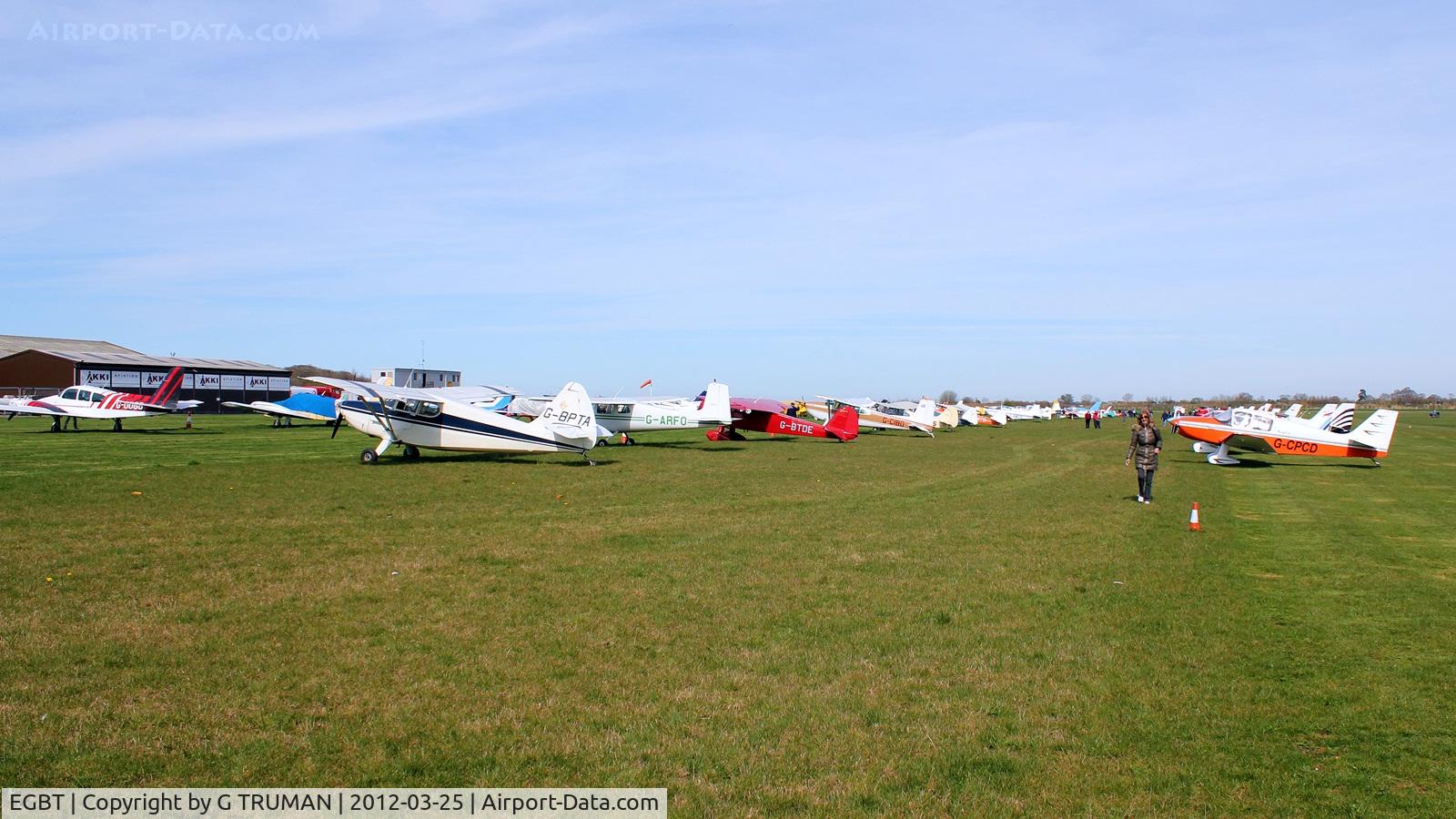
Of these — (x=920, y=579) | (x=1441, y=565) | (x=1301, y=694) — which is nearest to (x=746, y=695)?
(x=1301, y=694)

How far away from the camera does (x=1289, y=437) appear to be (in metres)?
28.9

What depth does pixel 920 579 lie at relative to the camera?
10.2 metres

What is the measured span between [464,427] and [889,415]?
32.8 metres

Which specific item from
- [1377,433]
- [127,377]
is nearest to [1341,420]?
[1377,433]

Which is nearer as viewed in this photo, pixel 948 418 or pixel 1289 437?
pixel 1289 437

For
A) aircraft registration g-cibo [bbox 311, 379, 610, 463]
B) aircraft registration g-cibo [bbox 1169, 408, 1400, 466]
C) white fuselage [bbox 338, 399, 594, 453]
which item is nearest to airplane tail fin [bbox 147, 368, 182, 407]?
aircraft registration g-cibo [bbox 311, 379, 610, 463]

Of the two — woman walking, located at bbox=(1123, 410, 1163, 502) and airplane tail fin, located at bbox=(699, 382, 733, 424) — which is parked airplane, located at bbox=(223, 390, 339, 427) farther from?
woman walking, located at bbox=(1123, 410, 1163, 502)

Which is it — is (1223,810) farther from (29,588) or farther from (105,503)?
(105,503)

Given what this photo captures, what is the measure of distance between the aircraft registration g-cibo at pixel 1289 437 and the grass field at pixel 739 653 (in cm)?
1394

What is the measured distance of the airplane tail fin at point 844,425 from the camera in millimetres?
40906

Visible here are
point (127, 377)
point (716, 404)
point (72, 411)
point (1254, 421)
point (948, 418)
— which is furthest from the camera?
point (127, 377)

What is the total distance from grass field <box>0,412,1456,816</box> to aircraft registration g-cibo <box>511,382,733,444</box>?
59.4ft

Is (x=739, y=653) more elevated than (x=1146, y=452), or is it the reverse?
(x=1146, y=452)

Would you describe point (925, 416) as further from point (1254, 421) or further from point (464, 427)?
point (464, 427)
